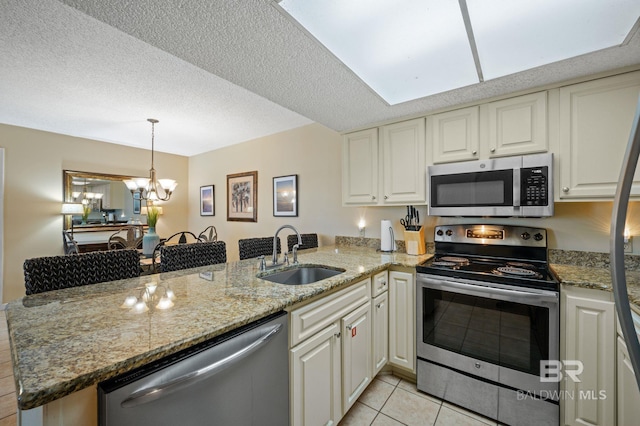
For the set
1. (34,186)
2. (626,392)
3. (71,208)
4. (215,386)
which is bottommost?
(626,392)

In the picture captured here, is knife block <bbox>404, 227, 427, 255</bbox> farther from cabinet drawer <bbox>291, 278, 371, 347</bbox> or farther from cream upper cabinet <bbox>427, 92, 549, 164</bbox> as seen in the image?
cabinet drawer <bbox>291, 278, 371, 347</bbox>

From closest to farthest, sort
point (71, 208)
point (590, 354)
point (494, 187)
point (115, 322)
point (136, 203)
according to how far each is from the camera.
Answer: point (115, 322) → point (590, 354) → point (494, 187) → point (71, 208) → point (136, 203)

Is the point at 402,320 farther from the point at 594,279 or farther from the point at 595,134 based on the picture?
the point at 595,134

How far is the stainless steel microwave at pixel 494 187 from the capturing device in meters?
1.74

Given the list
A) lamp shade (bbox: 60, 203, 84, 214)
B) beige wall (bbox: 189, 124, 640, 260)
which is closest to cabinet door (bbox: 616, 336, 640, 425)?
beige wall (bbox: 189, 124, 640, 260)

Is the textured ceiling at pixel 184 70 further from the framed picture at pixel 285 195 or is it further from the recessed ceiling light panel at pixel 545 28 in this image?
the framed picture at pixel 285 195

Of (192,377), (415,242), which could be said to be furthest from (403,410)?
(192,377)

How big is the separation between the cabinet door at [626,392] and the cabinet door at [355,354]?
1.25 meters

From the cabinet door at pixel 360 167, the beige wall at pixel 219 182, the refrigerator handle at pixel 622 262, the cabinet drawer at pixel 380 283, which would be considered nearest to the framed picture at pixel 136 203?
the beige wall at pixel 219 182

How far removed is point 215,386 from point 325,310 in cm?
63

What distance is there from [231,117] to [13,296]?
148 inches

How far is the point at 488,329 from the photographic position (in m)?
1.66

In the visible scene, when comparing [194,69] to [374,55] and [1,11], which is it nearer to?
[1,11]

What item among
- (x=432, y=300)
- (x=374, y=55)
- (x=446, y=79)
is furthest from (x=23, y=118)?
(x=432, y=300)
